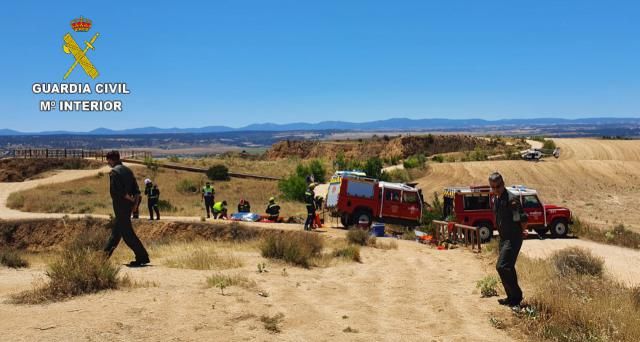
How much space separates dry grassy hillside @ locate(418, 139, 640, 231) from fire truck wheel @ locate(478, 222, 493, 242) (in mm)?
10326

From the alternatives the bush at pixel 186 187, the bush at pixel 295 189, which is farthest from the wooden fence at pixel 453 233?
the bush at pixel 186 187

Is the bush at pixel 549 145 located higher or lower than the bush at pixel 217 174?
higher

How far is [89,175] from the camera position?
173ft

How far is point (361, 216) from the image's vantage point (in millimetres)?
24031

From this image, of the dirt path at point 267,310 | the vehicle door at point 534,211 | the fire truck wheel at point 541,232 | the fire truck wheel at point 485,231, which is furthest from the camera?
the fire truck wheel at point 541,232

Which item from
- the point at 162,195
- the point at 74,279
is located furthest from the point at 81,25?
the point at 74,279

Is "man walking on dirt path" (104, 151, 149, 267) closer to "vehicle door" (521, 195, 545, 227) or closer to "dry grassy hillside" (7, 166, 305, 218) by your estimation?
"dry grassy hillside" (7, 166, 305, 218)

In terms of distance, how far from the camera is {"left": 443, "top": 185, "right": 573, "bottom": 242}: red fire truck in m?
22.4

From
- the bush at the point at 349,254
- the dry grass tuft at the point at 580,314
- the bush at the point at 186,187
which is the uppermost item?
the dry grass tuft at the point at 580,314

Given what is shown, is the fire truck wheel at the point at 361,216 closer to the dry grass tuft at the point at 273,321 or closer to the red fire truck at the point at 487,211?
the red fire truck at the point at 487,211

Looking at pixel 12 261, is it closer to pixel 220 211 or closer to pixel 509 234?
pixel 509 234

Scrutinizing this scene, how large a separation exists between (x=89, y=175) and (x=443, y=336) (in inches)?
1971

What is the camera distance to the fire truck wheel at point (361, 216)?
78.5ft

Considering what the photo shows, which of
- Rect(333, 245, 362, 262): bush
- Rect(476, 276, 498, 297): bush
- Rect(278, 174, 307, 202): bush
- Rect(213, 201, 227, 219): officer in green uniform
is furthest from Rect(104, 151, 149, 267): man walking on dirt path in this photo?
Rect(278, 174, 307, 202): bush
